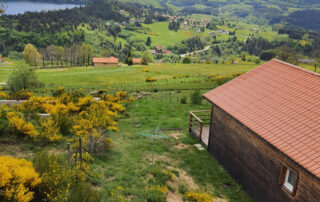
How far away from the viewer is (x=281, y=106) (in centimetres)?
1151

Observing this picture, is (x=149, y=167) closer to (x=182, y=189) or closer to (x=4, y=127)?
(x=182, y=189)

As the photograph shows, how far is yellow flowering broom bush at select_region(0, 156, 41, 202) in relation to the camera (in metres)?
6.86

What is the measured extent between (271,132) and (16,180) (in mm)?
8647

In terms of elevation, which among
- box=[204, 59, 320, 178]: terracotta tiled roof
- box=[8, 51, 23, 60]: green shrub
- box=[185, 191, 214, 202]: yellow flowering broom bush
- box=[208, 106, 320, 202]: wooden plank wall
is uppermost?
box=[204, 59, 320, 178]: terracotta tiled roof

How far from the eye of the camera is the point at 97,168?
37.5 ft

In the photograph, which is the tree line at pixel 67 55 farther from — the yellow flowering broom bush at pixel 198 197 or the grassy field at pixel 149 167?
the yellow flowering broom bush at pixel 198 197

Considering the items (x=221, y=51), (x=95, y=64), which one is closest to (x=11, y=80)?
(x=95, y=64)

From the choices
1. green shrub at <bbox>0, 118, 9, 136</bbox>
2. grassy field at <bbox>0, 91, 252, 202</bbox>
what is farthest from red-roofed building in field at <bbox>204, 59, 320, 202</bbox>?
green shrub at <bbox>0, 118, 9, 136</bbox>

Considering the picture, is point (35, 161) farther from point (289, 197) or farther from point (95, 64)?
point (95, 64)

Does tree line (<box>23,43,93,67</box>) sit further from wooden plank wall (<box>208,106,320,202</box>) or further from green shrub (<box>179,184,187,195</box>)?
green shrub (<box>179,184,187,195</box>)

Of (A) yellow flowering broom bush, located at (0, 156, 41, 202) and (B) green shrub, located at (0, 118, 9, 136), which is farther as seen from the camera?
(B) green shrub, located at (0, 118, 9, 136)

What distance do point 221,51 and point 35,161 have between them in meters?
182

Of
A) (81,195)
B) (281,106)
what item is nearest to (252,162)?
(281,106)

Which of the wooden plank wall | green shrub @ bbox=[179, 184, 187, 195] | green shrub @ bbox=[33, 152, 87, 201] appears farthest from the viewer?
green shrub @ bbox=[179, 184, 187, 195]
